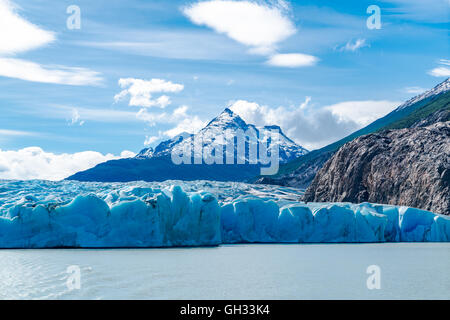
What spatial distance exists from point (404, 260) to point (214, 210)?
Answer: 14.9m

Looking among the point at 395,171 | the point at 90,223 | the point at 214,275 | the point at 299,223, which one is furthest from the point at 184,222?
the point at 395,171

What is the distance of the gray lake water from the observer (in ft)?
70.7

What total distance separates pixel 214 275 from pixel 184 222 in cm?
1631

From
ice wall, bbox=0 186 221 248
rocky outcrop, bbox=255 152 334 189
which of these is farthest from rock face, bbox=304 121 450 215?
rocky outcrop, bbox=255 152 334 189

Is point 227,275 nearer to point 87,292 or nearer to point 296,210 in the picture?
point 87,292

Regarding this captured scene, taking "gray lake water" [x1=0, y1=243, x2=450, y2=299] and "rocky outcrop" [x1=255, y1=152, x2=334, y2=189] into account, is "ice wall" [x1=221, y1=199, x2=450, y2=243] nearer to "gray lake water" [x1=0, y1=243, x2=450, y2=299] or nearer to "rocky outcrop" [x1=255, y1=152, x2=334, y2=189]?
"gray lake water" [x1=0, y1=243, x2=450, y2=299]

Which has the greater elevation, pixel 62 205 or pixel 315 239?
pixel 62 205

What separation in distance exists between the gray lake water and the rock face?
131ft

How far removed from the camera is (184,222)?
141 feet

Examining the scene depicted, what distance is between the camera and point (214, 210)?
143 ft

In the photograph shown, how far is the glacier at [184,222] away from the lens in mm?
39312

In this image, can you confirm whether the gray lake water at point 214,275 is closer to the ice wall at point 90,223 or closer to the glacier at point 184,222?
the ice wall at point 90,223

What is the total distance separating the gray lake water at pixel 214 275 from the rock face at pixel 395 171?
3996 centimetres
